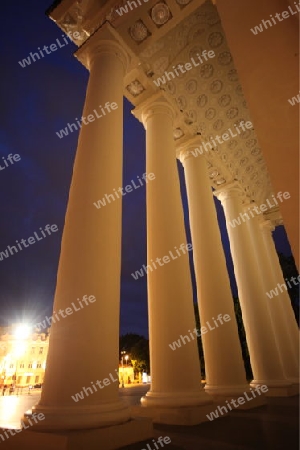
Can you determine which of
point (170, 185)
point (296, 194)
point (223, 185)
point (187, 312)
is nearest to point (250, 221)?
point (223, 185)

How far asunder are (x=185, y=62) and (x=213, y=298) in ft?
226

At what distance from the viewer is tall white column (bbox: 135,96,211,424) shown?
46.0 m

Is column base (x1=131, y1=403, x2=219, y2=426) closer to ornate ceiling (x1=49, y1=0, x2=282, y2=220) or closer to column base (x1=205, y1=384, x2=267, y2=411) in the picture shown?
column base (x1=205, y1=384, x2=267, y2=411)

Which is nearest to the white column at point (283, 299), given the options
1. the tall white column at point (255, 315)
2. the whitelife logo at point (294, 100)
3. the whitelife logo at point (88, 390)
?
the tall white column at point (255, 315)

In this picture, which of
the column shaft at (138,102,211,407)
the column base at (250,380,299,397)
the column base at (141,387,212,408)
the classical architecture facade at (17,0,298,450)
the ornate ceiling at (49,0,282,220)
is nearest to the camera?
the classical architecture facade at (17,0,298,450)

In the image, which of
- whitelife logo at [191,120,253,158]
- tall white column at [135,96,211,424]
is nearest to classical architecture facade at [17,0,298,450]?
tall white column at [135,96,211,424]

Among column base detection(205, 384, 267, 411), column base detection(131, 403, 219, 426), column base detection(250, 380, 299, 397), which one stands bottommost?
column base detection(250, 380, 299, 397)

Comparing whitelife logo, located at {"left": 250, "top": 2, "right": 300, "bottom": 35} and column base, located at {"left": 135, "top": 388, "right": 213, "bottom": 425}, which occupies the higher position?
whitelife logo, located at {"left": 250, "top": 2, "right": 300, "bottom": 35}

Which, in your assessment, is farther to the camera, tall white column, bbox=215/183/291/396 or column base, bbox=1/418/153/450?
tall white column, bbox=215/183/291/396

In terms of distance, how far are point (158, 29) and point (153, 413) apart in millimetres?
77833

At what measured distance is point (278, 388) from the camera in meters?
88.9

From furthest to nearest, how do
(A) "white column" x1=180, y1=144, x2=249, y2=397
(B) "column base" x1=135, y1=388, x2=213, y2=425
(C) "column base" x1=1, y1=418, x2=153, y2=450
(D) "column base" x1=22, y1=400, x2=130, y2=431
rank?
1. (A) "white column" x1=180, y1=144, x2=249, y2=397
2. (B) "column base" x1=135, y1=388, x2=213, y2=425
3. (D) "column base" x1=22, y1=400, x2=130, y2=431
4. (C) "column base" x1=1, y1=418, x2=153, y2=450

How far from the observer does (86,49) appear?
55625 millimetres

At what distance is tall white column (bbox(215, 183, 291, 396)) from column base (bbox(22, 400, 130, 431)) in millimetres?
80292
